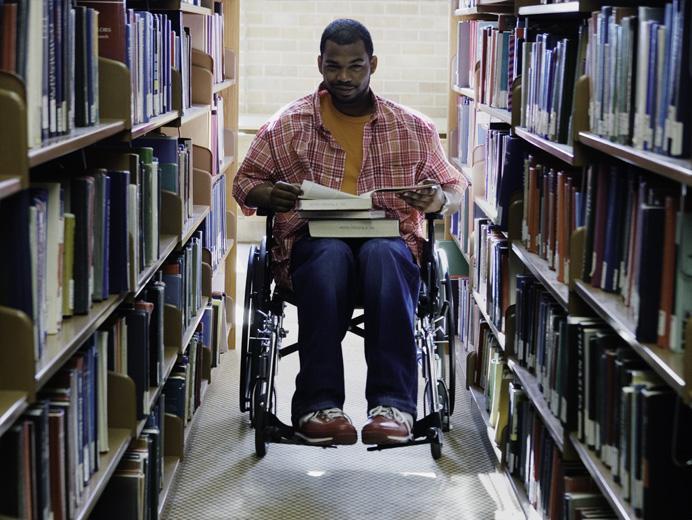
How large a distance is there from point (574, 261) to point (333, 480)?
3.85ft

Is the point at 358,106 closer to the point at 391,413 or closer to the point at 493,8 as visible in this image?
the point at 493,8

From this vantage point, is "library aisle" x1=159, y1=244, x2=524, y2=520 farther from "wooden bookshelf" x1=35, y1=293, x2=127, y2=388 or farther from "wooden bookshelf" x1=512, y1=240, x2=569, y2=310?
"wooden bookshelf" x1=35, y1=293, x2=127, y2=388

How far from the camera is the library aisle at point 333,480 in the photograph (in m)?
2.88

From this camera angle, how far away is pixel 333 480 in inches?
122

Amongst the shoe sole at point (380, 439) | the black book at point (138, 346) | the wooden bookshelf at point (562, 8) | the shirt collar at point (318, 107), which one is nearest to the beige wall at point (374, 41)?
the shirt collar at point (318, 107)

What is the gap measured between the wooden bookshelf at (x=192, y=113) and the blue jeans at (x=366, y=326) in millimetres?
519

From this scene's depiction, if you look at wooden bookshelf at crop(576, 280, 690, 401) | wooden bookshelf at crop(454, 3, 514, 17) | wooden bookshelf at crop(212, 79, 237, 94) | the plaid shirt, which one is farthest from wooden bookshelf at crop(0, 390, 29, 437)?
wooden bookshelf at crop(454, 3, 514, 17)

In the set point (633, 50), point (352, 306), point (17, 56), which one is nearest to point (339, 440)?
point (352, 306)

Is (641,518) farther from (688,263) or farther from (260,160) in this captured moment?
(260,160)

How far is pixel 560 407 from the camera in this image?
2.40 meters

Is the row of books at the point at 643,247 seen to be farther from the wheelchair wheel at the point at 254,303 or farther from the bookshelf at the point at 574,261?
the wheelchair wheel at the point at 254,303

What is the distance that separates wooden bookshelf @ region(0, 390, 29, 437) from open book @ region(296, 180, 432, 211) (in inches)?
59.4

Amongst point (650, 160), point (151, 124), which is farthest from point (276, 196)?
point (650, 160)

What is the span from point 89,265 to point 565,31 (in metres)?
1.38
